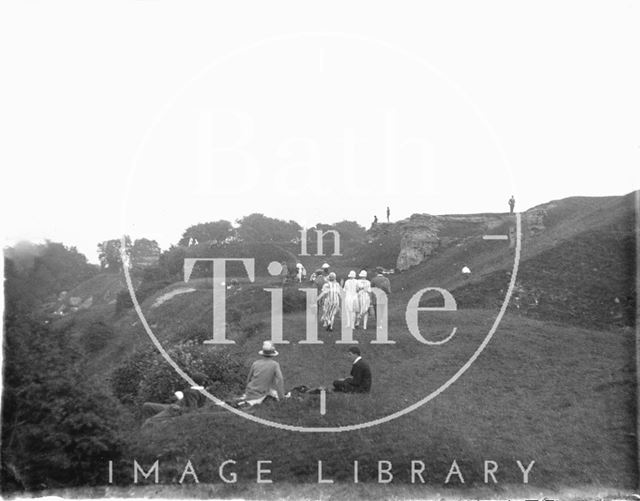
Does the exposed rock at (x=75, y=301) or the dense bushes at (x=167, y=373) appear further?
the exposed rock at (x=75, y=301)

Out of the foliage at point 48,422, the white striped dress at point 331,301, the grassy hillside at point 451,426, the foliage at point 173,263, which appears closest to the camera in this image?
the foliage at point 48,422

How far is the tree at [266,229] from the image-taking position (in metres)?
71.4

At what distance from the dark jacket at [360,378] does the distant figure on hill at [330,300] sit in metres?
7.01

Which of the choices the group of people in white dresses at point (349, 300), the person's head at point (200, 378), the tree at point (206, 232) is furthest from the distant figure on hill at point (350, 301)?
the tree at point (206, 232)

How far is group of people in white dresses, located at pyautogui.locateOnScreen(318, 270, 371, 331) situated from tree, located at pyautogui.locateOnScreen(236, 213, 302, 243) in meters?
49.1

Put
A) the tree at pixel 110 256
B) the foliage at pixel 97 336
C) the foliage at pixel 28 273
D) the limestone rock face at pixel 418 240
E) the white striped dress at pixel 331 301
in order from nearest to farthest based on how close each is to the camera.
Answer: the foliage at pixel 28 273, the white striped dress at pixel 331 301, the foliage at pixel 97 336, the limestone rock face at pixel 418 240, the tree at pixel 110 256

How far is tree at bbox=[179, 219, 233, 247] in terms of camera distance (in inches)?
2800

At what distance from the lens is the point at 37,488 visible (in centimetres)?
955

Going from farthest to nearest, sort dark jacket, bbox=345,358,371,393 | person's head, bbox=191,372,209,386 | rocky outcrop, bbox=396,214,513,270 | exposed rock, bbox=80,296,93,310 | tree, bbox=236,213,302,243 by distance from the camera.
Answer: tree, bbox=236,213,302,243
exposed rock, bbox=80,296,93,310
rocky outcrop, bbox=396,214,513,270
person's head, bbox=191,372,209,386
dark jacket, bbox=345,358,371,393

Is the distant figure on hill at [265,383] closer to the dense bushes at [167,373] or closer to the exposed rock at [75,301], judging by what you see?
the dense bushes at [167,373]

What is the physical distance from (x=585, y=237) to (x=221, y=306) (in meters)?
14.5

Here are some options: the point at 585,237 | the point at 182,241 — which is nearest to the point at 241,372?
the point at 585,237

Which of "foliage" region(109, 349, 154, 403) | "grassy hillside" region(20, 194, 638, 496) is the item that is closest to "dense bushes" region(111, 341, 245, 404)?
"foliage" region(109, 349, 154, 403)

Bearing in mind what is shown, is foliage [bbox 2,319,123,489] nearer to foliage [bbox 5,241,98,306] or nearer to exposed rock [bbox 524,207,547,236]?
foliage [bbox 5,241,98,306]
